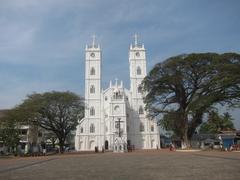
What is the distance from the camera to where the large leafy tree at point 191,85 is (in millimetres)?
41625

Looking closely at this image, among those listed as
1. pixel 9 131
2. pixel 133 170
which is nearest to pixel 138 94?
pixel 9 131

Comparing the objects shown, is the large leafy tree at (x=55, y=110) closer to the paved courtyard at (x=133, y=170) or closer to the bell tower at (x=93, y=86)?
the bell tower at (x=93, y=86)

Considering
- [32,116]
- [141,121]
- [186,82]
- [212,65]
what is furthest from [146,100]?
[141,121]

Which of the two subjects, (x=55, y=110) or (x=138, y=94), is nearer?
(x=55, y=110)

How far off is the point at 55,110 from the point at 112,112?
22700mm

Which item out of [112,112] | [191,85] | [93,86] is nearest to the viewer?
[191,85]

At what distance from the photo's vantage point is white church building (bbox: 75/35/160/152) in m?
71.4

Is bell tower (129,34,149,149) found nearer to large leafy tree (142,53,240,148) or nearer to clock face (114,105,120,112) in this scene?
clock face (114,105,120,112)

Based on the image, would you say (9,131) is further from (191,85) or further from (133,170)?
(133,170)

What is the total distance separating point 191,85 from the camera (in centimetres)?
4584

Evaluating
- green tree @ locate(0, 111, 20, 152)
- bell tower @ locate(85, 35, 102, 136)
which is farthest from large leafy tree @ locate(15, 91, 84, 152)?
bell tower @ locate(85, 35, 102, 136)

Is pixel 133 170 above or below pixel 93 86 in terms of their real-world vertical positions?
below

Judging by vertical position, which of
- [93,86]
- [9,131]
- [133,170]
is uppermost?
[93,86]

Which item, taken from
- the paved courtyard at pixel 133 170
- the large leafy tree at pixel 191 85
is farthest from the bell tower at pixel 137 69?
the paved courtyard at pixel 133 170
